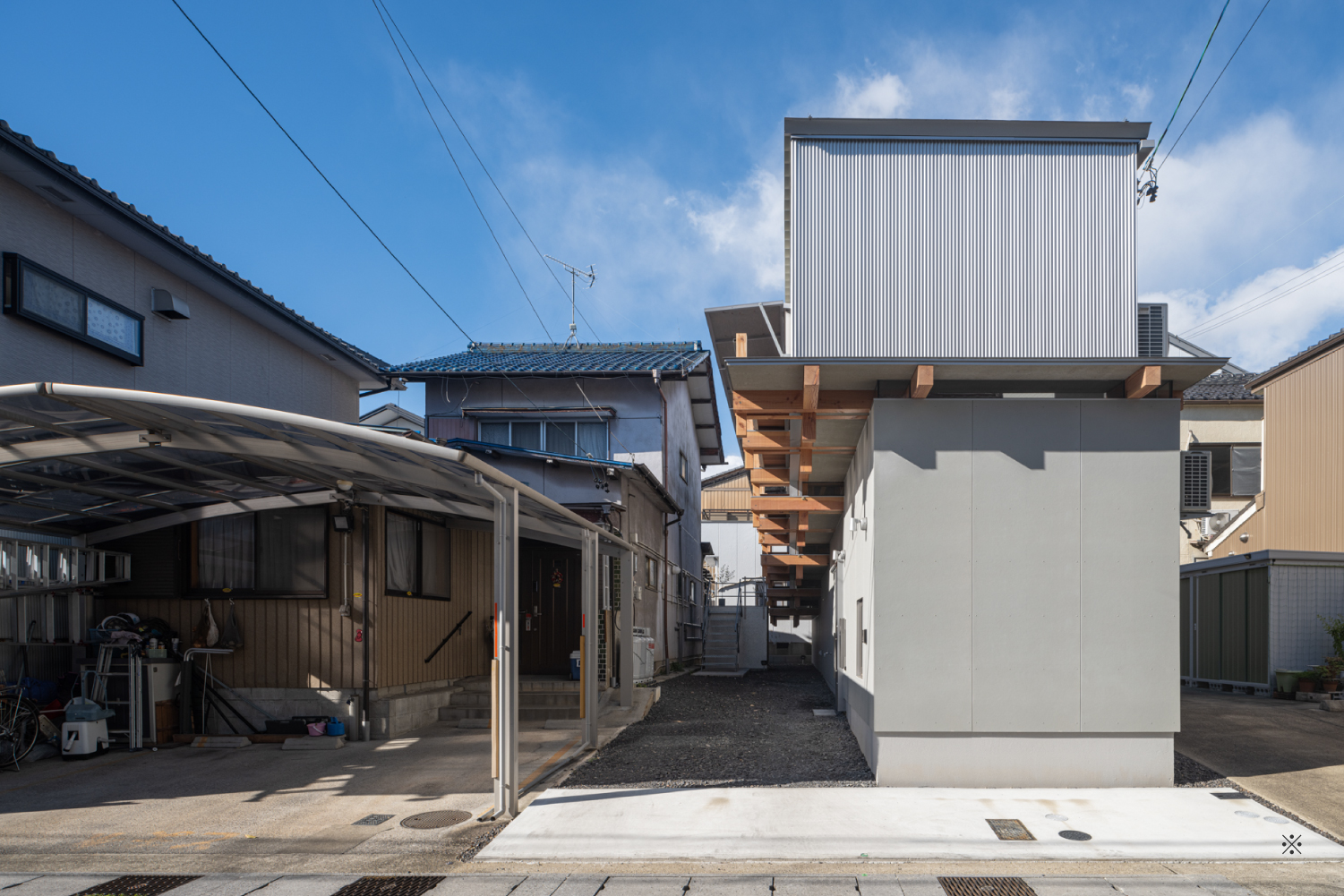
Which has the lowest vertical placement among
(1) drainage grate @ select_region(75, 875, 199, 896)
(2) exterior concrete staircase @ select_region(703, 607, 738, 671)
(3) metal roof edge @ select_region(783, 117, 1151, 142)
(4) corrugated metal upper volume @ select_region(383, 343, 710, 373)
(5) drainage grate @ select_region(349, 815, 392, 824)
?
(2) exterior concrete staircase @ select_region(703, 607, 738, 671)

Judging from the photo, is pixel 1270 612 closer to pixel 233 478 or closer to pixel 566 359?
pixel 566 359

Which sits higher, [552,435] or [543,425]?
[543,425]

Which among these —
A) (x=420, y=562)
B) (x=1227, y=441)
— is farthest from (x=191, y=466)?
(x=1227, y=441)

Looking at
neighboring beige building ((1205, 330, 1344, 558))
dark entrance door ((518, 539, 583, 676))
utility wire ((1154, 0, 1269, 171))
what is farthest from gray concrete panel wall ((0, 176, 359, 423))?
neighboring beige building ((1205, 330, 1344, 558))

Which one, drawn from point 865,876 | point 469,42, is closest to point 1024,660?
A: point 865,876

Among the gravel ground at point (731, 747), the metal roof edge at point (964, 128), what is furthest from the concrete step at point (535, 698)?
the metal roof edge at point (964, 128)

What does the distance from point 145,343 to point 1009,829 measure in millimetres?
9493

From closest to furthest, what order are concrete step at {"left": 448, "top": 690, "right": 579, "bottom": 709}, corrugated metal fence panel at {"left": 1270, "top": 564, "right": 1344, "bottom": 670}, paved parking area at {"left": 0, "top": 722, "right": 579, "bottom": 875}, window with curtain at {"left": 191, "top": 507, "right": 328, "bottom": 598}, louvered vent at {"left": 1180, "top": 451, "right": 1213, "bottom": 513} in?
paved parking area at {"left": 0, "top": 722, "right": 579, "bottom": 875}, window with curtain at {"left": 191, "top": 507, "right": 328, "bottom": 598}, louvered vent at {"left": 1180, "top": 451, "right": 1213, "bottom": 513}, concrete step at {"left": 448, "top": 690, "right": 579, "bottom": 709}, corrugated metal fence panel at {"left": 1270, "top": 564, "right": 1344, "bottom": 670}

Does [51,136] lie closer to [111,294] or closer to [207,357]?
[111,294]

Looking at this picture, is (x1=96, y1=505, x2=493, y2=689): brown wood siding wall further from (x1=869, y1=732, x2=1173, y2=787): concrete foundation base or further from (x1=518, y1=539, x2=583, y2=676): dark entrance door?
(x1=869, y1=732, x2=1173, y2=787): concrete foundation base

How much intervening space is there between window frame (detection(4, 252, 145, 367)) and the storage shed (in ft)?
47.5

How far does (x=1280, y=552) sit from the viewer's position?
481 inches

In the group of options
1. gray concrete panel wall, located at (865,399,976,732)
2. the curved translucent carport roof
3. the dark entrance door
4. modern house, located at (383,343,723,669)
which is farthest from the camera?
modern house, located at (383,343,723,669)

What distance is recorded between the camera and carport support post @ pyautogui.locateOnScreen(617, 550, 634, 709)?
1153cm
